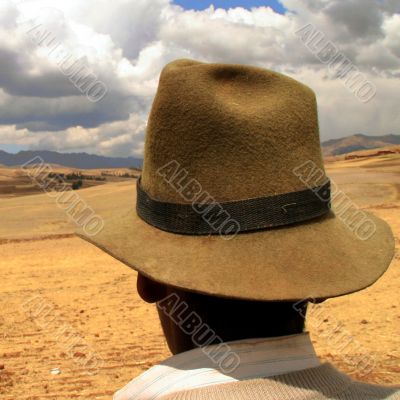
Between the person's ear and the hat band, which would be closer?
the hat band

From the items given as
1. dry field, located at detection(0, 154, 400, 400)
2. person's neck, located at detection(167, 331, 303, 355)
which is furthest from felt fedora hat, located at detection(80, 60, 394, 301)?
dry field, located at detection(0, 154, 400, 400)

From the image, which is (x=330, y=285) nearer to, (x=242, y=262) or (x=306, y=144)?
(x=242, y=262)

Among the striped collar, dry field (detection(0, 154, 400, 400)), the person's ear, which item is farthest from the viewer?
dry field (detection(0, 154, 400, 400))

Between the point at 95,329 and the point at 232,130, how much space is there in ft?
20.3

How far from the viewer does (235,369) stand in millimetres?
1367

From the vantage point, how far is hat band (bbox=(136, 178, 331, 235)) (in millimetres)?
1592

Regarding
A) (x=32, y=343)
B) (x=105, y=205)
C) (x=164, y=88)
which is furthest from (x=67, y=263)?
(x=105, y=205)

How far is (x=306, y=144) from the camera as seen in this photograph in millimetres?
1740

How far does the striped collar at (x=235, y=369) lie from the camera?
1354 mm

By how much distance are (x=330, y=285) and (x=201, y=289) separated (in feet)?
1.25

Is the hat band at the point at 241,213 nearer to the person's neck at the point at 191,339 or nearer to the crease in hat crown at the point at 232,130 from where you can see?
the crease in hat crown at the point at 232,130

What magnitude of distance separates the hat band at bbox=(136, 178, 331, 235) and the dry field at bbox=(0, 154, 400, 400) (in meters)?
4.00

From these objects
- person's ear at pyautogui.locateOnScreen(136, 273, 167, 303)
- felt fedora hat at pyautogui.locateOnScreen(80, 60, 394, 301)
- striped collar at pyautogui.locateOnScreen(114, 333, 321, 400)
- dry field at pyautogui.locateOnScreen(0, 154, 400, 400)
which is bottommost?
dry field at pyautogui.locateOnScreen(0, 154, 400, 400)

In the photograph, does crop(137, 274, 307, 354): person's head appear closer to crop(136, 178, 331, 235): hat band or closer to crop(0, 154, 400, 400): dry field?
crop(136, 178, 331, 235): hat band
